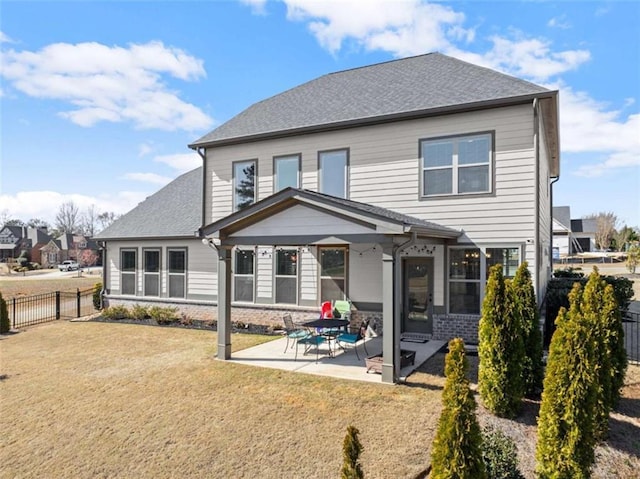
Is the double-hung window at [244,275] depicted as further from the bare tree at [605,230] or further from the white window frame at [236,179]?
the bare tree at [605,230]

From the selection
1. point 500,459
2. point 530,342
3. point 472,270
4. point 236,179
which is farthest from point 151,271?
point 500,459

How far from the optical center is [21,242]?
218ft

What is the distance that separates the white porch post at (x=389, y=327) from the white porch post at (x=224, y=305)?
12.9 feet

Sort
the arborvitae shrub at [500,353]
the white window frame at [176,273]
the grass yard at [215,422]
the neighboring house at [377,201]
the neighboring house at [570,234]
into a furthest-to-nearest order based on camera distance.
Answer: the neighboring house at [570,234], the white window frame at [176,273], the neighboring house at [377,201], the arborvitae shrub at [500,353], the grass yard at [215,422]

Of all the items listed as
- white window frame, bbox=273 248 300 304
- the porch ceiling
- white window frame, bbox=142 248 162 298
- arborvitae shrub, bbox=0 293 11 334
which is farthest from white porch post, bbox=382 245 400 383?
arborvitae shrub, bbox=0 293 11 334

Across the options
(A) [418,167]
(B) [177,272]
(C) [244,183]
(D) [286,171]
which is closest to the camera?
(A) [418,167]

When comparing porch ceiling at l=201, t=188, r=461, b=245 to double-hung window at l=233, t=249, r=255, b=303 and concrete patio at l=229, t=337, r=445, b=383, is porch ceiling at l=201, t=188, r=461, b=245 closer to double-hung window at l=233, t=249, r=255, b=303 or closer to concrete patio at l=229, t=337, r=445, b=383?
concrete patio at l=229, t=337, r=445, b=383

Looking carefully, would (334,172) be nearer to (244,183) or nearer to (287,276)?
(244,183)

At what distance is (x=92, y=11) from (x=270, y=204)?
745 cm

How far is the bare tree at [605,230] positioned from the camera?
194 ft

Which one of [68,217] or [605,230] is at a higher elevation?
[68,217]

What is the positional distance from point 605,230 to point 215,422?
70621 millimetres

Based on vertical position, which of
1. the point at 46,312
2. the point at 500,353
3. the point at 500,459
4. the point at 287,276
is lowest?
the point at 46,312

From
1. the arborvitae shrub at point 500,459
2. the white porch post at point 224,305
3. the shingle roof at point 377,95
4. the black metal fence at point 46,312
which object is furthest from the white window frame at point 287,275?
the black metal fence at point 46,312
